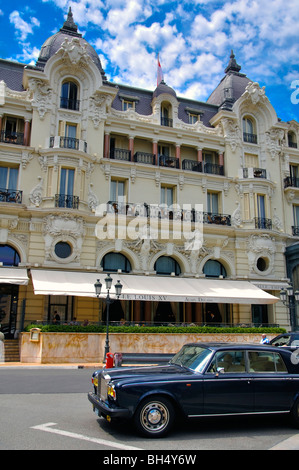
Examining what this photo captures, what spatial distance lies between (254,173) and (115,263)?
12010mm

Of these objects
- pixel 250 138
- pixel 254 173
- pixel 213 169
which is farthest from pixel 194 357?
pixel 250 138

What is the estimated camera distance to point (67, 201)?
24156 mm

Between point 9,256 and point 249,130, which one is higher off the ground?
point 249,130

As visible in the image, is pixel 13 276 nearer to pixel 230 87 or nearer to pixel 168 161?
pixel 168 161

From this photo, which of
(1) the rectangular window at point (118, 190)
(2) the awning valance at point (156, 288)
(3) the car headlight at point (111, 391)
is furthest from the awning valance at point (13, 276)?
(3) the car headlight at point (111, 391)

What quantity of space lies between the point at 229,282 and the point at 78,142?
12.7 meters

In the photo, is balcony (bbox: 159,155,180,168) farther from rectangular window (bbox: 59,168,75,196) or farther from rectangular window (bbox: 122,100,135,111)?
rectangular window (bbox: 59,168,75,196)

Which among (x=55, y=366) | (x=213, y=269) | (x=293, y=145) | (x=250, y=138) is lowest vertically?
(x=55, y=366)

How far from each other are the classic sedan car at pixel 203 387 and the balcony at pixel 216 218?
66.7ft

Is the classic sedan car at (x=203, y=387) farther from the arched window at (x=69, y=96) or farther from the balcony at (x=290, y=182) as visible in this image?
the balcony at (x=290, y=182)

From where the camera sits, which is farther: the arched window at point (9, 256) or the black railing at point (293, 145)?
the black railing at point (293, 145)

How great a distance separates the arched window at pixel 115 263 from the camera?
2538 centimetres

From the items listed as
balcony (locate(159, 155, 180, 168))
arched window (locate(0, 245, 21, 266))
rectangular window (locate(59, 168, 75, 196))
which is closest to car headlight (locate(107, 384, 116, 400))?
arched window (locate(0, 245, 21, 266))

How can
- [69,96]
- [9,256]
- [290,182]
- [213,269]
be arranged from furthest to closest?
[290,182], [213,269], [69,96], [9,256]
